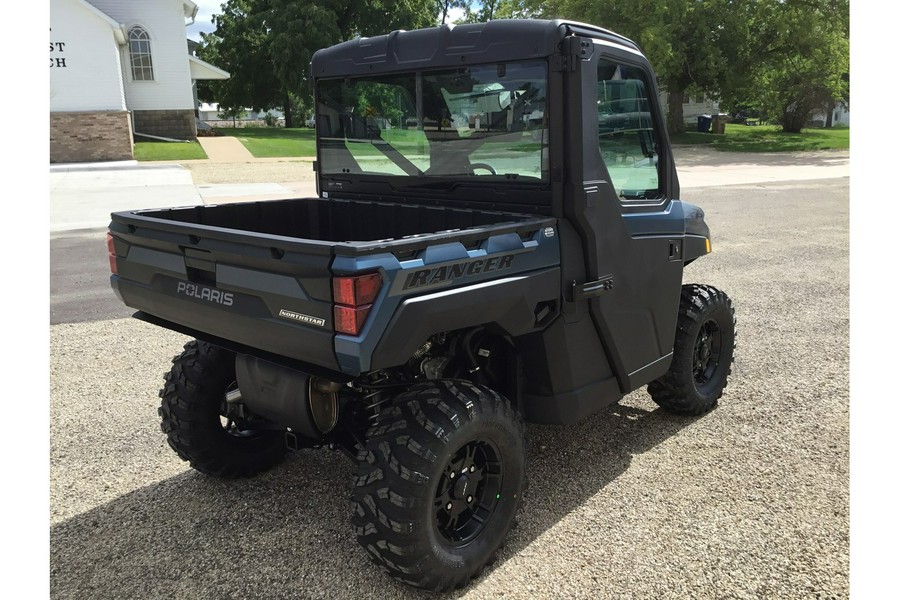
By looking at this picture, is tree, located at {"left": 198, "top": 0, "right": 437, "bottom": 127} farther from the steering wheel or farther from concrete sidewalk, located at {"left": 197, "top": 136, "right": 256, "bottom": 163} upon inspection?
the steering wheel

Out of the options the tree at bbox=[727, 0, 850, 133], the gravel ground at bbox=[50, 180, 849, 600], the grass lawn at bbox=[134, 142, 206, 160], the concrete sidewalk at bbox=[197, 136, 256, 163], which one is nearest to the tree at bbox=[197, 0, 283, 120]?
the concrete sidewalk at bbox=[197, 136, 256, 163]

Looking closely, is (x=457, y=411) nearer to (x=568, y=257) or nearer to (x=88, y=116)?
(x=568, y=257)

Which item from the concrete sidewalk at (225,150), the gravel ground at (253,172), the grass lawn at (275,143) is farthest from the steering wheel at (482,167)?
the concrete sidewalk at (225,150)

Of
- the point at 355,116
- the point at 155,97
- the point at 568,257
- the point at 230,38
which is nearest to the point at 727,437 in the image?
the point at 568,257

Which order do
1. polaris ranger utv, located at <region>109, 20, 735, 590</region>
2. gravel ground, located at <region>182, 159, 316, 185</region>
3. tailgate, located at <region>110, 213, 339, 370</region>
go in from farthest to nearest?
gravel ground, located at <region>182, 159, 316, 185</region> < polaris ranger utv, located at <region>109, 20, 735, 590</region> < tailgate, located at <region>110, 213, 339, 370</region>

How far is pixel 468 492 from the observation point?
301 cm

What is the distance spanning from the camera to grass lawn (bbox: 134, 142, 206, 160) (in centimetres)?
2369

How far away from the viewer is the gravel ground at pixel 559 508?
116 inches

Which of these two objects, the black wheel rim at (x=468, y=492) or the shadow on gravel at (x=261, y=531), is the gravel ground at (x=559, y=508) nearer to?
the shadow on gravel at (x=261, y=531)

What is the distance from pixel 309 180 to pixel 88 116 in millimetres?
9912

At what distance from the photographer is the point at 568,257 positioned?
3191 millimetres

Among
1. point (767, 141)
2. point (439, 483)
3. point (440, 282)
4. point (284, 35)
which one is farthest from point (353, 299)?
point (284, 35)

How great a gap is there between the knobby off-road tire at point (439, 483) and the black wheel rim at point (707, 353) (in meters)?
1.87

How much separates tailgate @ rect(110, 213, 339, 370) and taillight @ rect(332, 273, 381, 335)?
4cm
